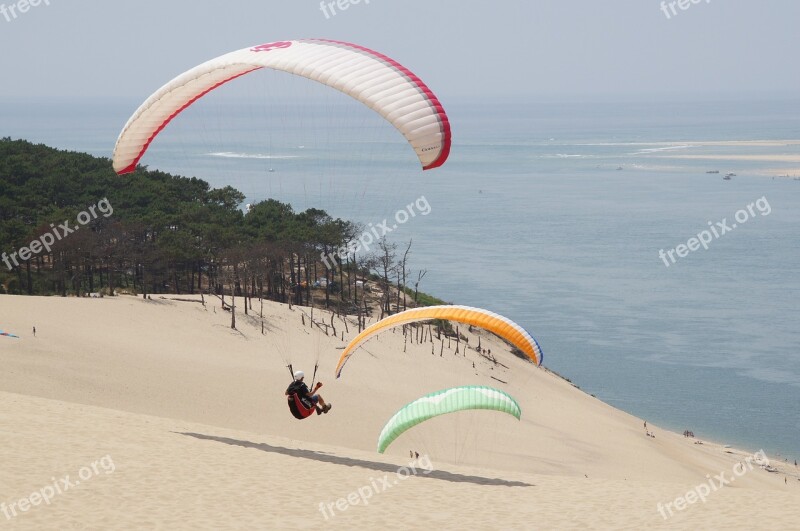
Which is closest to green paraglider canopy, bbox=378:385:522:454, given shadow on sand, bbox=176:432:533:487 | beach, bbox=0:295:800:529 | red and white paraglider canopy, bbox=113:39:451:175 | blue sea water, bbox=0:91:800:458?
beach, bbox=0:295:800:529

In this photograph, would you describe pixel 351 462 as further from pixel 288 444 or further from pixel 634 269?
pixel 634 269

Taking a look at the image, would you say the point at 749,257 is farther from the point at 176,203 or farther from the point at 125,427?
the point at 125,427

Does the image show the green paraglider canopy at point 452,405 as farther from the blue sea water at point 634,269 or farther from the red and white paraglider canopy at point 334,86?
the blue sea water at point 634,269

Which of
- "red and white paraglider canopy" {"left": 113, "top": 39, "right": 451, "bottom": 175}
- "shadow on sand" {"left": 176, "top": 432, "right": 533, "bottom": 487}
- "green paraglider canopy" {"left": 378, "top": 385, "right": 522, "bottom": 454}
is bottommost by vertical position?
"shadow on sand" {"left": 176, "top": 432, "right": 533, "bottom": 487}

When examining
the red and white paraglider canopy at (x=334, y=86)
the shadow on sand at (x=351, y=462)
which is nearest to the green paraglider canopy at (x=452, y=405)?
the shadow on sand at (x=351, y=462)

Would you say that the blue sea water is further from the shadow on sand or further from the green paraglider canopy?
the shadow on sand

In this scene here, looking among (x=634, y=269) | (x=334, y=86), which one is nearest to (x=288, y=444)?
(x=334, y=86)
